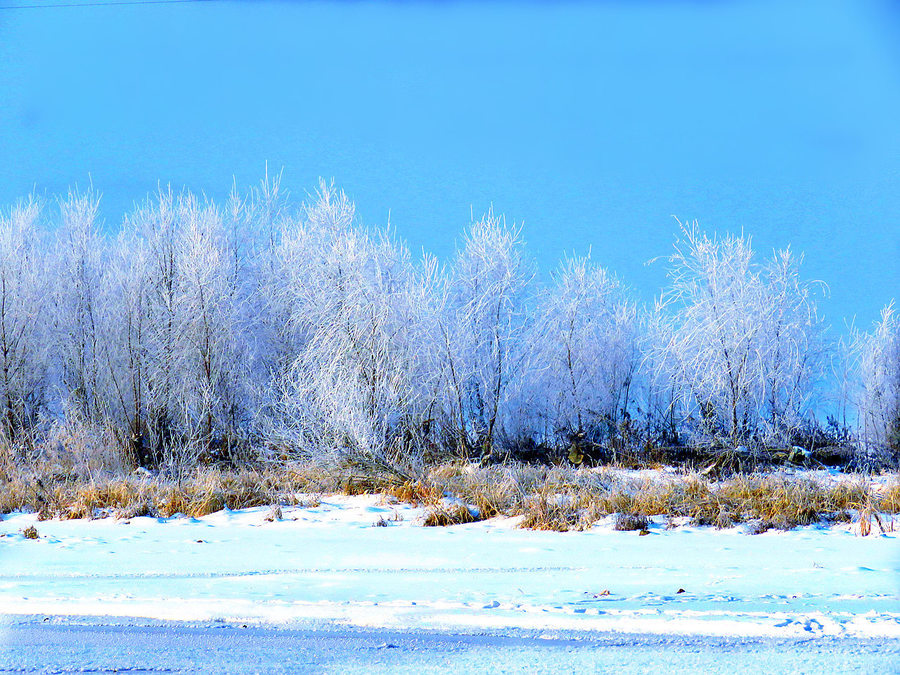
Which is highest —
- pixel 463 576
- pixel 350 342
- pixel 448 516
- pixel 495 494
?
pixel 350 342

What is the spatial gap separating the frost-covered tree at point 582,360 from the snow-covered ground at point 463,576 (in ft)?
28.3

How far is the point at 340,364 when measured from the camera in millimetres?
13852

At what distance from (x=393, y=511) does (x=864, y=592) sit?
18.0ft

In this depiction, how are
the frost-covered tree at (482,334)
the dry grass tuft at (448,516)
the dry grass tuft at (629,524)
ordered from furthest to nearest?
the frost-covered tree at (482,334) < the dry grass tuft at (448,516) < the dry grass tuft at (629,524)

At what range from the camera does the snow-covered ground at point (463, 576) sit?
4.20 metres

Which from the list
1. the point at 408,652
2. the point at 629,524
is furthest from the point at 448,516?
the point at 408,652

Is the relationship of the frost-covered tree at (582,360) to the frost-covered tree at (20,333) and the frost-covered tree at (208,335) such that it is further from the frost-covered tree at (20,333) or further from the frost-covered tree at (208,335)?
the frost-covered tree at (20,333)

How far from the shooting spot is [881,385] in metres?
18.5

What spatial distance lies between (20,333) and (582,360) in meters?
12.7

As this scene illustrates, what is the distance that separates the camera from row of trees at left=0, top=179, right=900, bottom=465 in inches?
604

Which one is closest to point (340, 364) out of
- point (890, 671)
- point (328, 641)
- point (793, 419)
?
point (793, 419)

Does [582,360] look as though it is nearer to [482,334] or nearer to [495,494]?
[482,334]

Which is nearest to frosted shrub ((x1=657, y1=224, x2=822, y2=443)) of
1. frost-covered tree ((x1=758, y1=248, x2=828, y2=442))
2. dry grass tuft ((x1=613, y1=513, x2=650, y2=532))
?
frost-covered tree ((x1=758, y1=248, x2=828, y2=442))

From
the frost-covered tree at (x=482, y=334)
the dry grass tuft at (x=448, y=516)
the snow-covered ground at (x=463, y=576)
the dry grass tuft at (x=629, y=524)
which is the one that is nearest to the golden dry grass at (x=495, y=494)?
the dry grass tuft at (x=448, y=516)
